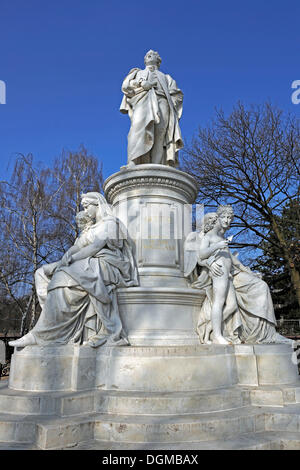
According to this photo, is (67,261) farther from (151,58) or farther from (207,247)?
(151,58)

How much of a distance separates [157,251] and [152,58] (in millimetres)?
4000

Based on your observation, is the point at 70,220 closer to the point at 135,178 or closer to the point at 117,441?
the point at 135,178

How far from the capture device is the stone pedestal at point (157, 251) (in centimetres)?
527

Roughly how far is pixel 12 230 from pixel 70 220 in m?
3.21

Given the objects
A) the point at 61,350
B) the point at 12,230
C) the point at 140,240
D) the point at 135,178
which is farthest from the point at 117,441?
the point at 12,230

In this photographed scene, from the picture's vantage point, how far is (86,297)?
4969mm

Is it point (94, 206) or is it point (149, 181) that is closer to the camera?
point (94, 206)

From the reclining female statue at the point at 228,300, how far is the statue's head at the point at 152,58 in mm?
3767

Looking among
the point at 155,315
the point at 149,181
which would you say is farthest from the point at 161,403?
the point at 149,181

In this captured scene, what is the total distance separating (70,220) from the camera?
20.0 m

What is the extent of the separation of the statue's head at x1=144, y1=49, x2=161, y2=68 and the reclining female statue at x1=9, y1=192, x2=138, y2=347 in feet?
12.5

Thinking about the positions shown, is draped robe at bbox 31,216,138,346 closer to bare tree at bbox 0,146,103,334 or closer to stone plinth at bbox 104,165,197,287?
stone plinth at bbox 104,165,197,287

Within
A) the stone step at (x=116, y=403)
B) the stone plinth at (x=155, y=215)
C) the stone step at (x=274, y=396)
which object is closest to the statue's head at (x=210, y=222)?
the stone plinth at (x=155, y=215)

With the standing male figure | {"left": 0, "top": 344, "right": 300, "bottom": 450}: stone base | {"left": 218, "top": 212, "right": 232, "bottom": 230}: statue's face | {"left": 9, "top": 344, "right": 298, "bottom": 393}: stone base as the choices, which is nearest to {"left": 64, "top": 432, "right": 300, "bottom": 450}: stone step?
{"left": 0, "top": 344, "right": 300, "bottom": 450}: stone base
